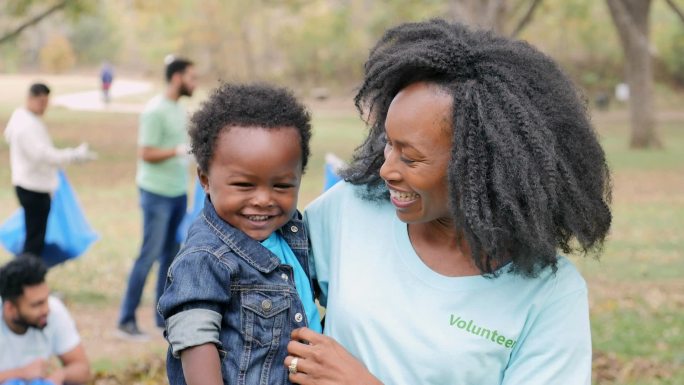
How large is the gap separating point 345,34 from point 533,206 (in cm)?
4322

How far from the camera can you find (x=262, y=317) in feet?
7.81

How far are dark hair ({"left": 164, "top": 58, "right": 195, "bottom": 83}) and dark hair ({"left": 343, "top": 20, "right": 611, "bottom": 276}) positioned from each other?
18.9 feet

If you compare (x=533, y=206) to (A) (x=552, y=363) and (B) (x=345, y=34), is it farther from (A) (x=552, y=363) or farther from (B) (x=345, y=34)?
(B) (x=345, y=34)

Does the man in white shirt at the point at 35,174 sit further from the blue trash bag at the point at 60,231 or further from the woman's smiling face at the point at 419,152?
the woman's smiling face at the point at 419,152

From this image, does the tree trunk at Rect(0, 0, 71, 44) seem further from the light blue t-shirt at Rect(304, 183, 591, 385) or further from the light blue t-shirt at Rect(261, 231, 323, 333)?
the light blue t-shirt at Rect(304, 183, 591, 385)

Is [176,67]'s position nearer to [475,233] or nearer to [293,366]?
[293,366]

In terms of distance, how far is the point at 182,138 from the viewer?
25.5 ft

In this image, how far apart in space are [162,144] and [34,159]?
4.21 feet

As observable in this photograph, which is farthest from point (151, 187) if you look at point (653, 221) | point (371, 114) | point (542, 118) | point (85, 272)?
point (653, 221)

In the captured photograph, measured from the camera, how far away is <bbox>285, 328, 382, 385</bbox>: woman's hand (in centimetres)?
223

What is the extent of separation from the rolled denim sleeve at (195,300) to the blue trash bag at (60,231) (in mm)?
6342

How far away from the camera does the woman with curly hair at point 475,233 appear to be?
2.17m

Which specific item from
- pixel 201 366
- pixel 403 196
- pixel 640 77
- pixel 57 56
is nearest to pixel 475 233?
pixel 403 196

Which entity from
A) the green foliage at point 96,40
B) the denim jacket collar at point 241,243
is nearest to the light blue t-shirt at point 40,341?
the denim jacket collar at point 241,243
